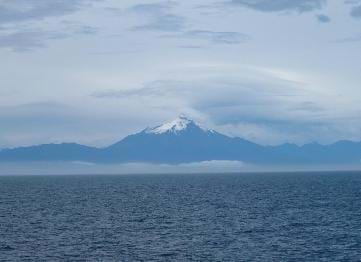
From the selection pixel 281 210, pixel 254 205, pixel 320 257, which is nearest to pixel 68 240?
pixel 320 257

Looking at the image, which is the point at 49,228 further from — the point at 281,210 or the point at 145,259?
the point at 281,210

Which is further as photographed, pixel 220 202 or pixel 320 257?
pixel 220 202

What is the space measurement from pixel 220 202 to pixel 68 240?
64.7 meters

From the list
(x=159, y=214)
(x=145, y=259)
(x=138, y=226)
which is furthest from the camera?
(x=159, y=214)

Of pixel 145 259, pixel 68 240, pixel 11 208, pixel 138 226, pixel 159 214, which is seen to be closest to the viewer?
pixel 145 259

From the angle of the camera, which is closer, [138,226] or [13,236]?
[13,236]

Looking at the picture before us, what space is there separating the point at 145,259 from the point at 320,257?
17.7 meters

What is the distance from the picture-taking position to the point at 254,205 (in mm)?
127250

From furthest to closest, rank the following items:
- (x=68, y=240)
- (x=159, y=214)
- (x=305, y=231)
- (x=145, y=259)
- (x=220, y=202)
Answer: (x=220, y=202), (x=159, y=214), (x=305, y=231), (x=68, y=240), (x=145, y=259)

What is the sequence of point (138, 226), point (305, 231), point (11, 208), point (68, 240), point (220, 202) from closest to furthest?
point (68, 240) → point (305, 231) → point (138, 226) → point (11, 208) → point (220, 202)

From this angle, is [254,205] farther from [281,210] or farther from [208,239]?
[208,239]

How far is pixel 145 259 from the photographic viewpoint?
215ft

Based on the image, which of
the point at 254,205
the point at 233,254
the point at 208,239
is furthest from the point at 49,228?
the point at 254,205

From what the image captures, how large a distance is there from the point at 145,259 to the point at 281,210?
5387 centimetres
